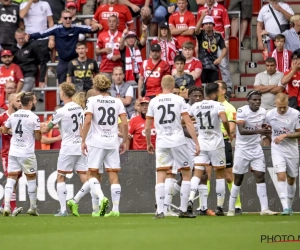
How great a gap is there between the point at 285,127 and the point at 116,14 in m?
7.47

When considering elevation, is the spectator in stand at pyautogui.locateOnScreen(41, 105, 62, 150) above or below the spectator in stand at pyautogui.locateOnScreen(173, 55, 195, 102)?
below

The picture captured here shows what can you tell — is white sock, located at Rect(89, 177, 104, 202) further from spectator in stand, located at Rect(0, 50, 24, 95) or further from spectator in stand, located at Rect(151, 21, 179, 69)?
spectator in stand, located at Rect(0, 50, 24, 95)

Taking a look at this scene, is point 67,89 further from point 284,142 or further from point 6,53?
point 6,53

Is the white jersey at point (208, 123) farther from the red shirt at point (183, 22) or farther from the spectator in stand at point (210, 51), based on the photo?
the red shirt at point (183, 22)

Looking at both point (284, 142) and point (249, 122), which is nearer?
point (249, 122)

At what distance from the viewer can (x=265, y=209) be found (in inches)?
749

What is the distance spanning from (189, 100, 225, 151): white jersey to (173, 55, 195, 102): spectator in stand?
3.52 meters

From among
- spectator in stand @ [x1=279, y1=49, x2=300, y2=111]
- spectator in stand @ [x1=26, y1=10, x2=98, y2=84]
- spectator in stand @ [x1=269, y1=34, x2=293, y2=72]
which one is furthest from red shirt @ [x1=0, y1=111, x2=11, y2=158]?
spectator in stand @ [x1=269, y1=34, x2=293, y2=72]

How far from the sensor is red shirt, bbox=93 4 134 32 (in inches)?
989

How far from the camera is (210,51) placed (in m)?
23.6

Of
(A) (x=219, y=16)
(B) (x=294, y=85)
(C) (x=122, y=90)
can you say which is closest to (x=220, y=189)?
(B) (x=294, y=85)

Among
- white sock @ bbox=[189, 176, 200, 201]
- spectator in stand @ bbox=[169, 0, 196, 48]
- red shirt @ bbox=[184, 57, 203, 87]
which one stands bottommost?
white sock @ bbox=[189, 176, 200, 201]

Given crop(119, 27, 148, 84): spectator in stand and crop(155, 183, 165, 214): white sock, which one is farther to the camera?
crop(119, 27, 148, 84): spectator in stand

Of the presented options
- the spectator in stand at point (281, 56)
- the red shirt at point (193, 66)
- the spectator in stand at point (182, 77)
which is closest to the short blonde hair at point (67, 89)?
the spectator in stand at point (182, 77)
